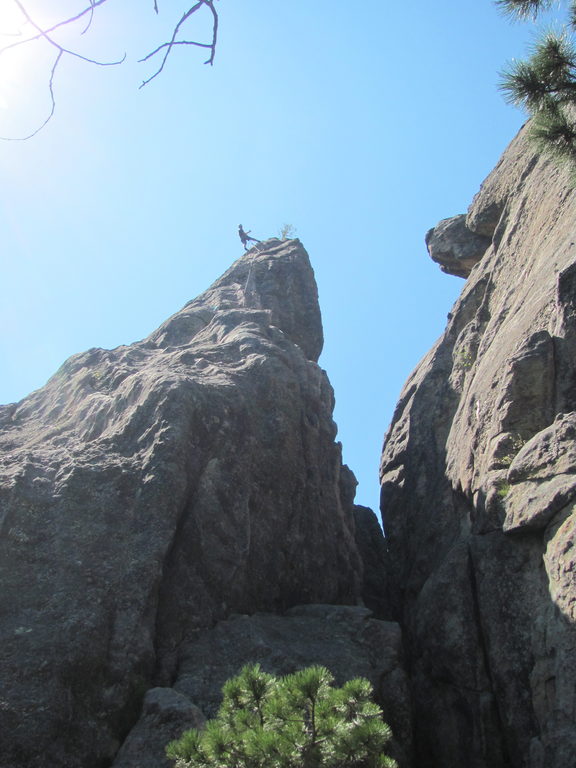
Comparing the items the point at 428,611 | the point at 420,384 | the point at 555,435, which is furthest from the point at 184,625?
the point at 420,384

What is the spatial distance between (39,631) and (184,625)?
3105 millimetres

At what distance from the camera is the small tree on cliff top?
32.8 ft

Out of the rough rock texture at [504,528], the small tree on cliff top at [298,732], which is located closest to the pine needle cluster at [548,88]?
the rough rock texture at [504,528]

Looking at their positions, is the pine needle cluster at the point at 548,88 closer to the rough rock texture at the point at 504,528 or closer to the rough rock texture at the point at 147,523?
the rough rock texture at the point at 504,528

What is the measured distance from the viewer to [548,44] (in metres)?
14.3

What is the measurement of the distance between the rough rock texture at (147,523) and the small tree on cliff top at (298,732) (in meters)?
4.40

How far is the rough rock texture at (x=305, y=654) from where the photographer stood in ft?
50.5

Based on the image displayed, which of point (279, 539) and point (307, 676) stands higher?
point (279, 539)

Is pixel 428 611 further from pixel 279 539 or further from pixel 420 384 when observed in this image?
pixel 420 384

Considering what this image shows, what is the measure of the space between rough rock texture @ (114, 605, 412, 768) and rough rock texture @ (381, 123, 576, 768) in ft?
3.04

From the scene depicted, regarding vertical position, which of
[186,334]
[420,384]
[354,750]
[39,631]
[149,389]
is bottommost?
[354,750]

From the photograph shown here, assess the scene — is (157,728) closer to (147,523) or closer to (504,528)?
(147,523)

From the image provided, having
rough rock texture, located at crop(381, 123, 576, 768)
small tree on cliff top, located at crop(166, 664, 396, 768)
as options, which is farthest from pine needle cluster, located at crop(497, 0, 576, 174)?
small tree on cliff top, located at crop(166, 664, 396, 768)

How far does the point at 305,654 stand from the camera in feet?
53.6
